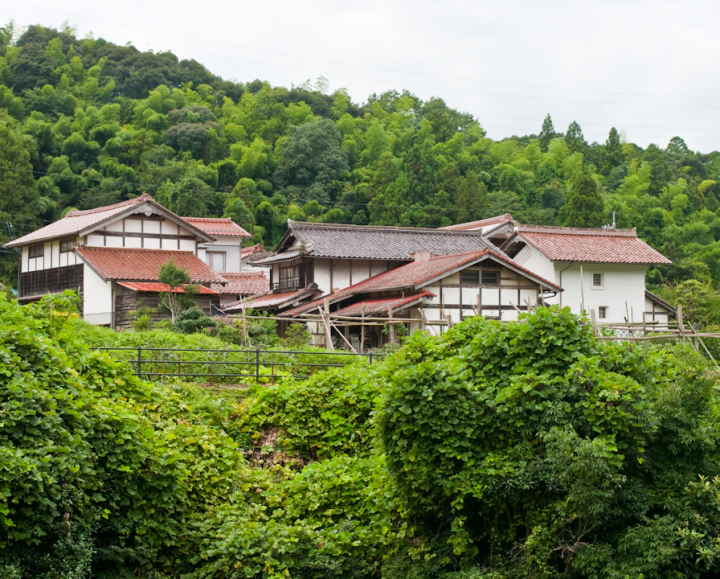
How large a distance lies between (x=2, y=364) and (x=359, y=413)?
626cm

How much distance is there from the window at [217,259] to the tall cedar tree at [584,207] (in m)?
23.4

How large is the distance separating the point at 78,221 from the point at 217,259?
12.9 meters

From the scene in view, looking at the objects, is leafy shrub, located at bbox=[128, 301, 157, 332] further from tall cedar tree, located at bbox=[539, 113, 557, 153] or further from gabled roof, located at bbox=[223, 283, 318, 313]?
tall cedar tree, located at bbox=[539, 113, 557, 153]

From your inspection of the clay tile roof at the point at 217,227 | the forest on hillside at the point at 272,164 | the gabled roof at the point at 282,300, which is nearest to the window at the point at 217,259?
the clay tile roof at the point at 217,227

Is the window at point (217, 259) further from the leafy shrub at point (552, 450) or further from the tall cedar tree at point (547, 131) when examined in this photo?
the tall cedar tree at point (547, 131)

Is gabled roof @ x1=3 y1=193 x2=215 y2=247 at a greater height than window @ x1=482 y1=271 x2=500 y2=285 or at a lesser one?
greater

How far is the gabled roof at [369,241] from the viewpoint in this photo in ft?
103

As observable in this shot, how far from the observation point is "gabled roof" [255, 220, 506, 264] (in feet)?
103

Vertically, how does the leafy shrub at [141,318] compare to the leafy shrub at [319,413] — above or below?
above

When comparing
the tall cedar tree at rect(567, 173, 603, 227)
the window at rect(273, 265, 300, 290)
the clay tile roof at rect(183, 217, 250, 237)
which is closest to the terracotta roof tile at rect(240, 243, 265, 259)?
the clay tile roof at rect(183, 217, 250, 237)

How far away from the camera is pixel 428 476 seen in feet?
29.1

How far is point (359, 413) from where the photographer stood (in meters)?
12.9


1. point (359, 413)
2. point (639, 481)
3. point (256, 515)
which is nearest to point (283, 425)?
point (359, 413)

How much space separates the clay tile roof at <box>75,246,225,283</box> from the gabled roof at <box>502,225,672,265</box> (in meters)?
15.5
